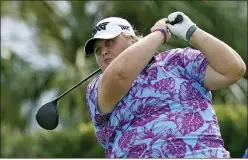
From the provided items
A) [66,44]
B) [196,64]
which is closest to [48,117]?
[196,64]

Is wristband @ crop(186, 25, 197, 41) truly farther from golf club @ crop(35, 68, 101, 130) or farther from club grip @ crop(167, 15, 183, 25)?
golf club @ crop(35, 68, 101, 130)

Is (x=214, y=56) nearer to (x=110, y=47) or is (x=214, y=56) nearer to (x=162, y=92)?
(x=162, y=92)

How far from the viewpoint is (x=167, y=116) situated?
3730 mm

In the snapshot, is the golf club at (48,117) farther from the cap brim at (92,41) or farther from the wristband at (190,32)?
the wristband at (190,32)

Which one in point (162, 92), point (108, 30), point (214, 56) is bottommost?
point (162, 92)

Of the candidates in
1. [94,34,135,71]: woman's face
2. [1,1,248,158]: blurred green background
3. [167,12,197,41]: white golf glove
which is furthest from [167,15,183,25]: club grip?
[1,1,248,158]: blurred green background

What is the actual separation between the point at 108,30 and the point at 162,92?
0.42m

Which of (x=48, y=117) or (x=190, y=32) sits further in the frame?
(x=48, y=117)

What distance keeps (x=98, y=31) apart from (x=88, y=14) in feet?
35.8

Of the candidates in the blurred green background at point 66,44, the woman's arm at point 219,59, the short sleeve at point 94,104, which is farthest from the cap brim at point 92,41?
the blurred green background at point 66,44

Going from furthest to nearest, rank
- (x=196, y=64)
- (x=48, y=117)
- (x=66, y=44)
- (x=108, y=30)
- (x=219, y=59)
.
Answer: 1. (x=66, y=44)
2. (x=48, y=117)
3. (x=108, y=30)
4. (x=196, y=64)
5. (x=219, y=59)

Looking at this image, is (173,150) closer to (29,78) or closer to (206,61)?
Result: (206,61)

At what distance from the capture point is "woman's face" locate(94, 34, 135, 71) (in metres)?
3.87

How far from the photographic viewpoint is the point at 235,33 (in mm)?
14344
